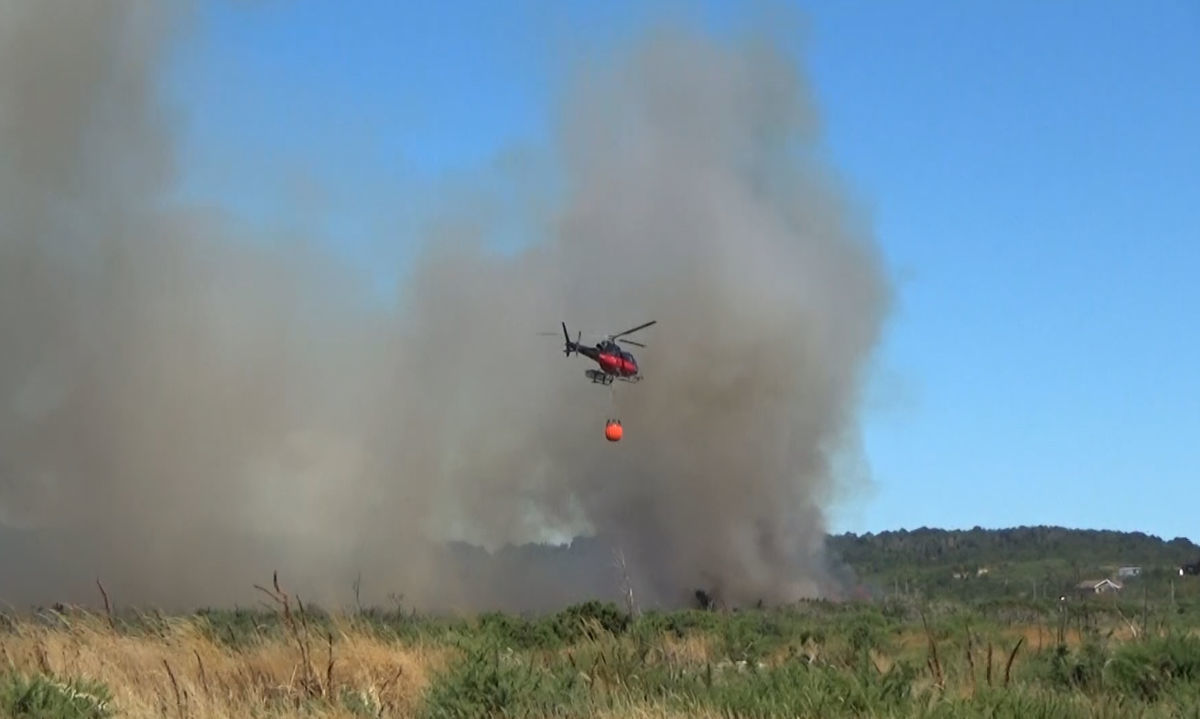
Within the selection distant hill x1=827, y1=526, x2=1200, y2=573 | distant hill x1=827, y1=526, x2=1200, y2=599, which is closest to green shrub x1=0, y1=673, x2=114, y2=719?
distant hill x1=827, y1=526, x2=1200, y2=599

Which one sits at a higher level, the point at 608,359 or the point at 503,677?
the point at 608,359

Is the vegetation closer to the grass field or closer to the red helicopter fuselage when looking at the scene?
the grass field

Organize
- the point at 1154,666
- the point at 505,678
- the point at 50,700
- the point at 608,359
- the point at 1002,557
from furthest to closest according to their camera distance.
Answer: the point at 1002,557, the point at 608,359, the point at 1154,666, the point at 505,678, the point at 50,700

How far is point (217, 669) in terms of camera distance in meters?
15.4

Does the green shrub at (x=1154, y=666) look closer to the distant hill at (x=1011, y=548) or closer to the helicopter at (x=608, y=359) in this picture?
the helicopter at (x=608, y=359)

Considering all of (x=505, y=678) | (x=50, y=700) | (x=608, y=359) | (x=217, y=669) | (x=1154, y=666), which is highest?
(x=608, y=359)

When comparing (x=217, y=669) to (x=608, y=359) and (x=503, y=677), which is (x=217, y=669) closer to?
(x=503, y=677)

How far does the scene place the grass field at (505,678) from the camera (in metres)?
12.1

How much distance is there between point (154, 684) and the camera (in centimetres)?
1442

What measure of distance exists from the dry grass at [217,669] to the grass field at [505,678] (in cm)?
3

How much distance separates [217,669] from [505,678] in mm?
3706

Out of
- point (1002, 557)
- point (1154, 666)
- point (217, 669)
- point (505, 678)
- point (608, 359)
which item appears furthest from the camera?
point (1002, 557)

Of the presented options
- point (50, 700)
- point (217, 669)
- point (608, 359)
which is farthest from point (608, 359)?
point (50, 700)

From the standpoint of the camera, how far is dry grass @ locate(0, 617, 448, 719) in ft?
42.9
